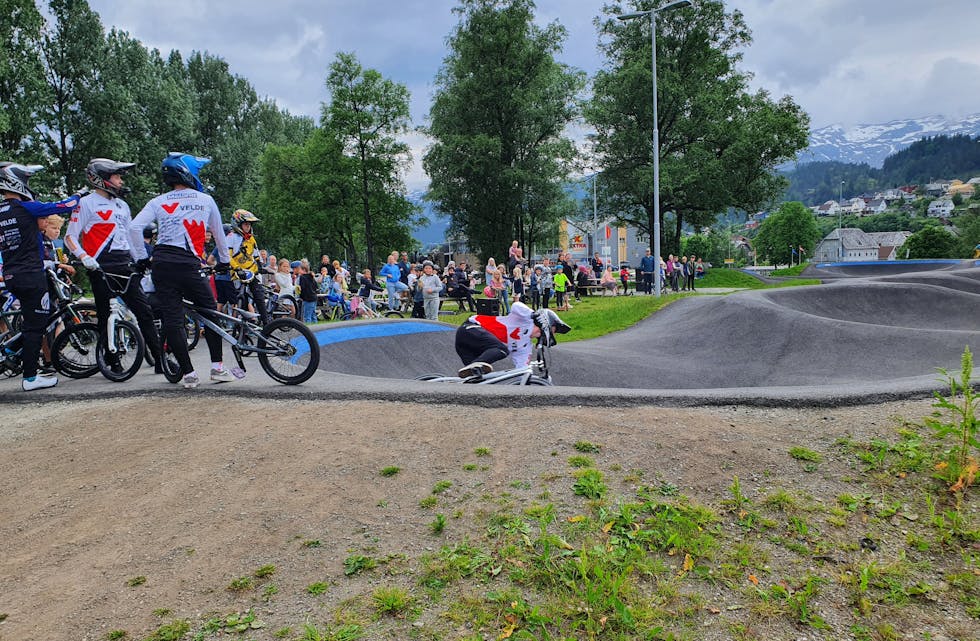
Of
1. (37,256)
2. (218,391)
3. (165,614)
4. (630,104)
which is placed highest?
(630,104)

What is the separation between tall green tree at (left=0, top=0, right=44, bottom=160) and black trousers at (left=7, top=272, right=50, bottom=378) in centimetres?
2589

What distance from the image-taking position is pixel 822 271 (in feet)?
119

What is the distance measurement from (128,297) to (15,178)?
157cm

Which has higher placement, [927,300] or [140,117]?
[140,117]

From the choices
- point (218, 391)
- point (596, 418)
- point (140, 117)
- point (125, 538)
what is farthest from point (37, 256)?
point (140, 117)

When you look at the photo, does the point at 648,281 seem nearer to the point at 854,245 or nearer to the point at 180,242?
the point at 180,242

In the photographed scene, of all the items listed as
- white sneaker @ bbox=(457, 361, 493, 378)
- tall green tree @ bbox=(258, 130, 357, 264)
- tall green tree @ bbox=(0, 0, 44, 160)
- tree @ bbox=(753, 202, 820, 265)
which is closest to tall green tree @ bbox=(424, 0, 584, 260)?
tall green tree @ bbox=(258, 130, 357, 264)

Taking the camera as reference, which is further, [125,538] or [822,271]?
[822,271]

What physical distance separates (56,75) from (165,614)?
115 feet

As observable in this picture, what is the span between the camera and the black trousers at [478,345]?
779cm

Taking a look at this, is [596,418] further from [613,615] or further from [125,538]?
[125,538]

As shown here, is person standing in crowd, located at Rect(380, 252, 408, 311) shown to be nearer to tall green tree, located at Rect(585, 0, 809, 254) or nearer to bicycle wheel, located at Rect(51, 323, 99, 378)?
bicycle wheel, located at Rect(51, 323, 99, 378)

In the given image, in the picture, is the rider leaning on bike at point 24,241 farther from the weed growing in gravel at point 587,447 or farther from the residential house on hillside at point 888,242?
the residential house on hillside at point 888,242

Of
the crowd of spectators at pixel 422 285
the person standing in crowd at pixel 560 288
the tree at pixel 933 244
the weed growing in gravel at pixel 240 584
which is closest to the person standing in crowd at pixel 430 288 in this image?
the crowd of spectators at pixel 422 285
